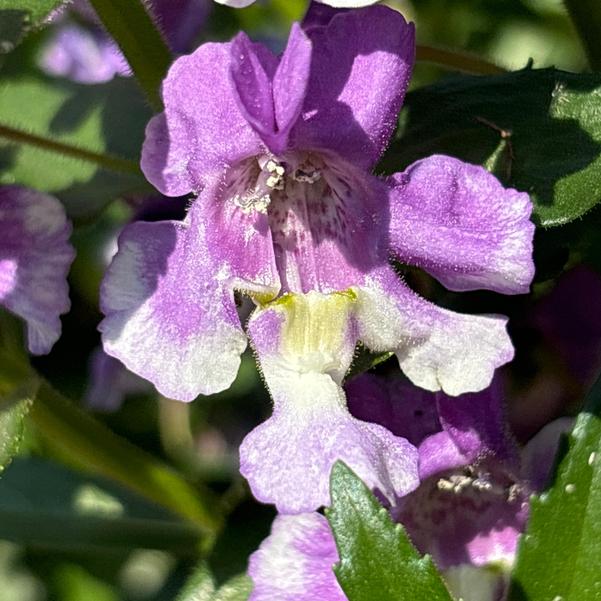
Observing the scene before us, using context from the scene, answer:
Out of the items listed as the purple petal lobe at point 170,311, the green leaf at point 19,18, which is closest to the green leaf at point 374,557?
the purple petal lobe at point 170,311

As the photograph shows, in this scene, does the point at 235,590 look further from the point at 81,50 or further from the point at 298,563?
the point at 81,50

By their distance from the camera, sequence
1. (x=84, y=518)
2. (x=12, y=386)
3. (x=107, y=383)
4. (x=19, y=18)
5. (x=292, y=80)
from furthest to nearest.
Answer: (x=107, y=383) → (x=84, y=518) → (x=12, y=386) → (x=19, y=18) → (x=292, y=80)

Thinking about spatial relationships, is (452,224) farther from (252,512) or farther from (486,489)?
(252,512)

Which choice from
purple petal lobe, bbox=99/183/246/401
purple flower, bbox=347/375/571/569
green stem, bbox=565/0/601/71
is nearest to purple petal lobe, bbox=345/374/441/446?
purple flower, bbox=347/375/571/569

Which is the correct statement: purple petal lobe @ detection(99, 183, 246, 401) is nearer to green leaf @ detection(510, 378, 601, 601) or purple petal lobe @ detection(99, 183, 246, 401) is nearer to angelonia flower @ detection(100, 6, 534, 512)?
angelonia flower @ detection(100, 6, 534, 512)

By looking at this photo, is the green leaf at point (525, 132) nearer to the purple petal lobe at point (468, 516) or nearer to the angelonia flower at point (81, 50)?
the purple petal lobe at point (468, 516)

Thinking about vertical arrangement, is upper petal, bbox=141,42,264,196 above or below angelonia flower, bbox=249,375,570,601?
above

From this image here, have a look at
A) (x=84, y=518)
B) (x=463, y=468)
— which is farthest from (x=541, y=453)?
(x=84, y=518)
